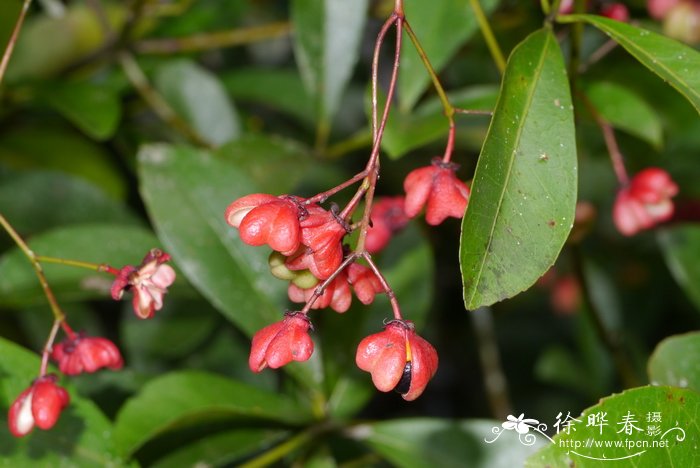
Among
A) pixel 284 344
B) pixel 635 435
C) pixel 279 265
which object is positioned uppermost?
pixel 279 265

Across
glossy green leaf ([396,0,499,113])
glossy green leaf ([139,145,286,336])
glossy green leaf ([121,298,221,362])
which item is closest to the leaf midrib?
glossy green leaf ([396,0,499,113])

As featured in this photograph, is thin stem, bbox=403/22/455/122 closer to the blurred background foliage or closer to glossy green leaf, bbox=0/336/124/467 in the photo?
the blurred background foliage

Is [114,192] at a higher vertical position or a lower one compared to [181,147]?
higher

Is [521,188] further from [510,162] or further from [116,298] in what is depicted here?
[116,298]

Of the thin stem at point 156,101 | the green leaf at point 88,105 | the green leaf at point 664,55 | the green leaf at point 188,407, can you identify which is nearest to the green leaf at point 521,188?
the green leaf at point 664,55

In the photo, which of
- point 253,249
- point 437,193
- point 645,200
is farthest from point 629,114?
point 253,249

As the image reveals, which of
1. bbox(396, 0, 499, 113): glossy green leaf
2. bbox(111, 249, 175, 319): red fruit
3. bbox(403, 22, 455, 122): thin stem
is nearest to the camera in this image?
bbox(403, 22, 455, 122): thin stem

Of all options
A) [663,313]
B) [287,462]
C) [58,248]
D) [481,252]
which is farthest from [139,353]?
[663,313]

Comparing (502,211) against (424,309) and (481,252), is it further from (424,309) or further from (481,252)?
(424,309)
